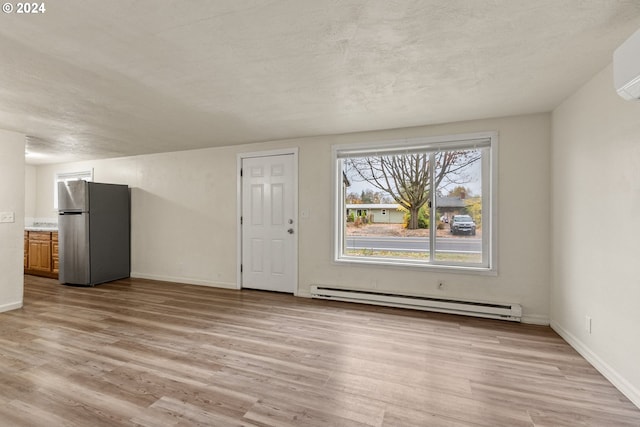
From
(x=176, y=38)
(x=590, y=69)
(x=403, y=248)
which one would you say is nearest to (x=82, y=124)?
(x=176, y=38)

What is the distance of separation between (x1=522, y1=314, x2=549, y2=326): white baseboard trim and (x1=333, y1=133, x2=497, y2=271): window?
62 centimetres

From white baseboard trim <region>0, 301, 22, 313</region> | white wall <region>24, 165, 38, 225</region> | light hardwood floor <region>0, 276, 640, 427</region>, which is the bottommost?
light hardwood floor <region>0, 276, 640, 427</region>

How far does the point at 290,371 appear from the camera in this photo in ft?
7.80

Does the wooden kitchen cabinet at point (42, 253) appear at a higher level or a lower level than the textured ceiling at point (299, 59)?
lower

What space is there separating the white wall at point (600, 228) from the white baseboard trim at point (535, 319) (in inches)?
5.4

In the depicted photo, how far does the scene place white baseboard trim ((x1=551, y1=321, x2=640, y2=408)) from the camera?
2.02 metres

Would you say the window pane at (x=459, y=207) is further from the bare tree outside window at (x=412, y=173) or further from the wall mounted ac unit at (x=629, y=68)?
the wall mounted ac unit at (x=629, y=68)

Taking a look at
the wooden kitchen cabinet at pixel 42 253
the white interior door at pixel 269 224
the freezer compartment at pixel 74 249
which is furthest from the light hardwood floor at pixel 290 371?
the wooden kitchen cabinet at pixel 42 253

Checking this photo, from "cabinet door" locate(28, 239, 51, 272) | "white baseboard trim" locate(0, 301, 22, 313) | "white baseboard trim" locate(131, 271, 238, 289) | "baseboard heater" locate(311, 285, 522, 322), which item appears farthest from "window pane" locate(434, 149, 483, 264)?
"cabinet door" locate(28, 239, 51, 272)

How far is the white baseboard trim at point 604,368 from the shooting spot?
6.63 feet

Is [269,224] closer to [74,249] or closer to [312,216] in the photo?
[312,216]

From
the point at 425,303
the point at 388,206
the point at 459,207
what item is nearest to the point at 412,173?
the point at 388,206

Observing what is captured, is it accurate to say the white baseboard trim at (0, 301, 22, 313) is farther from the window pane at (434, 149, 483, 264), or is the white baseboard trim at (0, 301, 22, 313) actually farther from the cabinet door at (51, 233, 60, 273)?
the window pane at (434, 149, 483, 264)

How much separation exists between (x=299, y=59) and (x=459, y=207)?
8.72 feet
